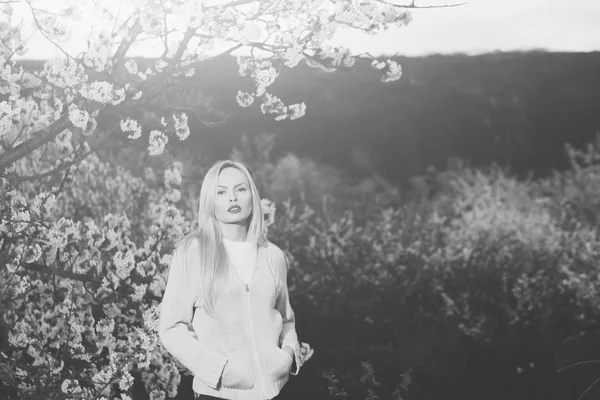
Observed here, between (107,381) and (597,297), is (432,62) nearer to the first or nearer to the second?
(597,297)

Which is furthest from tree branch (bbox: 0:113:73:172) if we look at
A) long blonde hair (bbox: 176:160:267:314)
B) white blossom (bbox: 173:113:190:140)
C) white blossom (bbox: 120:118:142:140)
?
long blonde hair (bbox: 176:160:267:314)

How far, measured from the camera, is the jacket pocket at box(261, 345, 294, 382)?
5.08ft

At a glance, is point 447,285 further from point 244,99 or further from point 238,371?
point 238,371

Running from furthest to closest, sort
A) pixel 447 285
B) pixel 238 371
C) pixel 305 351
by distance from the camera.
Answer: pixel 447 285
pixel 305 351
pixel 238 371

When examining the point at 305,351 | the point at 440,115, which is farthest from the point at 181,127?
the point at 440,115

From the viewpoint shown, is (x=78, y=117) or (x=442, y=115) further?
(x=442, y=115)

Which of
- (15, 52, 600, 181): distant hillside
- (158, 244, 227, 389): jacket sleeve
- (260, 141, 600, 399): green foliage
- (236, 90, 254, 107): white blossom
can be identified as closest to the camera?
(158, 244, 227, 389): jacket sleeve

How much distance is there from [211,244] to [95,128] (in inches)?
46.5

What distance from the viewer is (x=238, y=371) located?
154 cm

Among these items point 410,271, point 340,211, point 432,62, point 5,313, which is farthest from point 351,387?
point 432,62

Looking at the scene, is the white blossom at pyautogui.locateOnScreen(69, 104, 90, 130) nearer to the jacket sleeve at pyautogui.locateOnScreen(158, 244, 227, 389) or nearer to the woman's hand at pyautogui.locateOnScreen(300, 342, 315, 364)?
the jacket sleeve at pyautogui.locateOnScreen(158, 244, 227, 389)

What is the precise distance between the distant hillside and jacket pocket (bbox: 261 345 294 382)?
261cm

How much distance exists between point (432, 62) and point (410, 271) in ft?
4.42

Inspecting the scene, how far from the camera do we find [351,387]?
3.17 m
